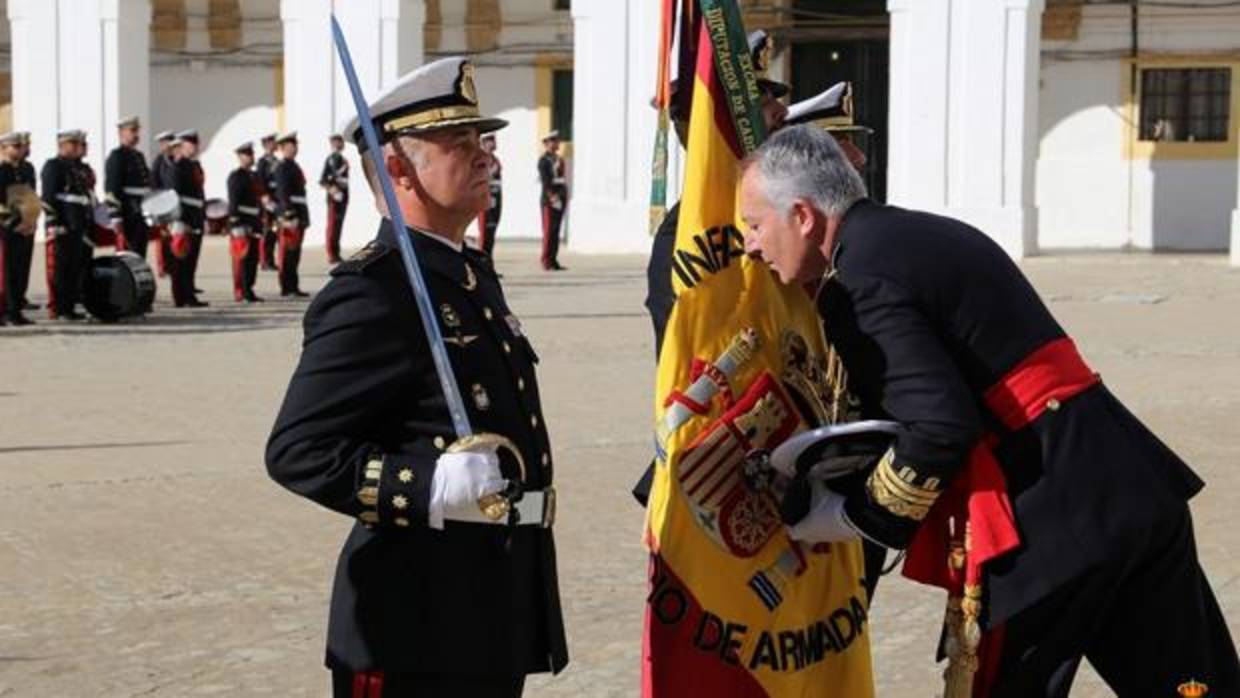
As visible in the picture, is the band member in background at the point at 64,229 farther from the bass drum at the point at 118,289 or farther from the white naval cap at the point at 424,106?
the white naval cap at the point at 424,106

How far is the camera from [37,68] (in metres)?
36.0

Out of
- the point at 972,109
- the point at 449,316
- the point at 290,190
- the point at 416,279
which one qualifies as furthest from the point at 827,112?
the point at 972,109

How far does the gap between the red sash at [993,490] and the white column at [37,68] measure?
32710 mm

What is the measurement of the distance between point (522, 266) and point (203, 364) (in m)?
13.6

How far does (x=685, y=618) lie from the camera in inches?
197

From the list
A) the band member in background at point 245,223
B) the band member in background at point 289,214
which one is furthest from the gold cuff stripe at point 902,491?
the band member in background at point 289,214

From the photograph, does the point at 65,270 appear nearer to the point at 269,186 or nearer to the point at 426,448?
the point at 269,186

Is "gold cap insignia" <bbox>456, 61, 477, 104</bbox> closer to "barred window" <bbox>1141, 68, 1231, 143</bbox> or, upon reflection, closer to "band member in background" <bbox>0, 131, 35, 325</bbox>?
"band member in background" <bbox>0, 131, 35, 325</bbox>

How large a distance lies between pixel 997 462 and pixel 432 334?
1.15 m

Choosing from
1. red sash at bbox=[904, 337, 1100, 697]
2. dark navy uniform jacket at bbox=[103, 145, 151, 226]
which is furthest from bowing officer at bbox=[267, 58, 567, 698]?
dark navy uniform jacket at bbox=[103, 145, 151, 226]

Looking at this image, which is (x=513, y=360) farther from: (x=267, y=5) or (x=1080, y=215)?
(x=267, y=5)

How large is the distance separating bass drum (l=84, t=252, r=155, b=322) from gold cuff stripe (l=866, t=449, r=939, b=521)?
53.8ft

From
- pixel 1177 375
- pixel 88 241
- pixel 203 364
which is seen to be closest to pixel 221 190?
pixel 88 241

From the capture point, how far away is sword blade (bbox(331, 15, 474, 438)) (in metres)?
4.15
